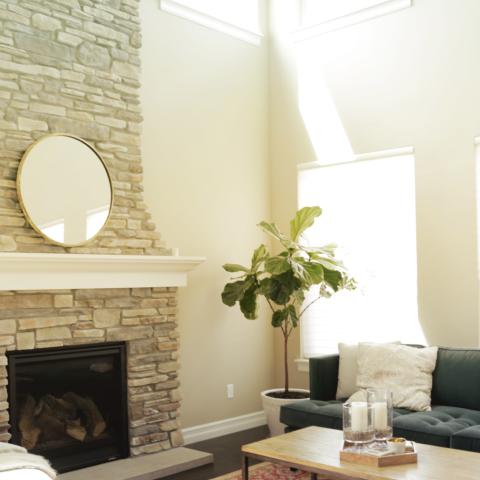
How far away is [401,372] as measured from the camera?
15.8ft

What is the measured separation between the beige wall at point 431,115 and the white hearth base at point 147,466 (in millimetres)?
1875

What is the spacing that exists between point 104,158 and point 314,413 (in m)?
2.16

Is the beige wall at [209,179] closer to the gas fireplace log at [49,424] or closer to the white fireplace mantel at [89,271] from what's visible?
the white fireplace mantel at [89,271]

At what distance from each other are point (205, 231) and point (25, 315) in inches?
69.7

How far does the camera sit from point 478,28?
515cm

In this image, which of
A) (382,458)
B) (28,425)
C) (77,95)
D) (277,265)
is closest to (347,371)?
(277,265)

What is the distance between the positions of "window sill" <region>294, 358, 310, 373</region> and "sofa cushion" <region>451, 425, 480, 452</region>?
2.13 m

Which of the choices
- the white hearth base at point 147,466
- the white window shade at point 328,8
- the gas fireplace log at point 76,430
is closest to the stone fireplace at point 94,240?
the white hearth base at point 147,466

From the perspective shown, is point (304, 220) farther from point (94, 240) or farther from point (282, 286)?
point (94, 240)

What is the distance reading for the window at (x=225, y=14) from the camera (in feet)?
18.7

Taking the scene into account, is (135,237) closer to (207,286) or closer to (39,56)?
(207,286)

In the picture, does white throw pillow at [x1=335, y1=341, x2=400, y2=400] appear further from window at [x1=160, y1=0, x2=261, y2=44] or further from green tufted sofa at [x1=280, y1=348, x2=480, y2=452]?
window at [x1=160, y1=0, x2=261, y2=44]

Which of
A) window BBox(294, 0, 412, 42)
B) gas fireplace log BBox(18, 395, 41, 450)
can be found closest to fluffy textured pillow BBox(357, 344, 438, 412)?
gas fireplace log BBox(18, 395, 41, 450)

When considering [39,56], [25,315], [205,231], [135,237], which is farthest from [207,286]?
[39,56]
